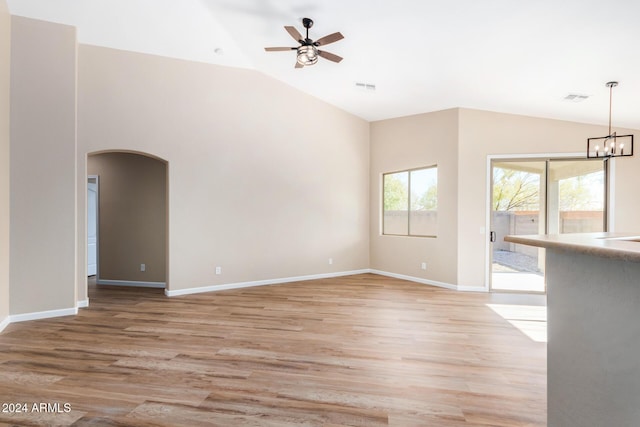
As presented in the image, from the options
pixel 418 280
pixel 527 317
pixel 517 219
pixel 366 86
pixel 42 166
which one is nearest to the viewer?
pixel 42 166

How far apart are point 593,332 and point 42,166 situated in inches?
213

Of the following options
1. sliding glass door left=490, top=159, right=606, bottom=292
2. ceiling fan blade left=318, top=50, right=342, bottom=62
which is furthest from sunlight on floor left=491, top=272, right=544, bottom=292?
ceiling fan blade left=318, top=50, right=342, bottom=62

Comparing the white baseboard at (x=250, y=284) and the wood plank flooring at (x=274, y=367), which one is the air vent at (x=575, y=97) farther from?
the white baseboard at (x=250, y=284)

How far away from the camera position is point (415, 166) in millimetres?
6363

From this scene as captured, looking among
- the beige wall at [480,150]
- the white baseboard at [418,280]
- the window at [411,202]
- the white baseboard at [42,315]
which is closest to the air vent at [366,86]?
the beige wall at [480,150]

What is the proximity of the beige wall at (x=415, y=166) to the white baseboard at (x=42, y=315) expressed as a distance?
5.35 m

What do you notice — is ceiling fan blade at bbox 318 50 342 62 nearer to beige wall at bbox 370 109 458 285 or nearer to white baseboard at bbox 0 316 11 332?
beige wall at bbox 370 109 458 285

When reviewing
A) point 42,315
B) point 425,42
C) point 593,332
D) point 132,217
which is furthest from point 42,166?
point 593,332

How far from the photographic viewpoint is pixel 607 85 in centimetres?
398

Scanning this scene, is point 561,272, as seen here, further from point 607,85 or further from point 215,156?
point 215,156

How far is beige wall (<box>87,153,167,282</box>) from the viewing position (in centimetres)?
589

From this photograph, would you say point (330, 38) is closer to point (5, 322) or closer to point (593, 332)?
point (593, 332)

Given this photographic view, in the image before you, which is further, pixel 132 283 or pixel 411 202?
pixel 411 202

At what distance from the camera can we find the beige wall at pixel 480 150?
17.7 feet
